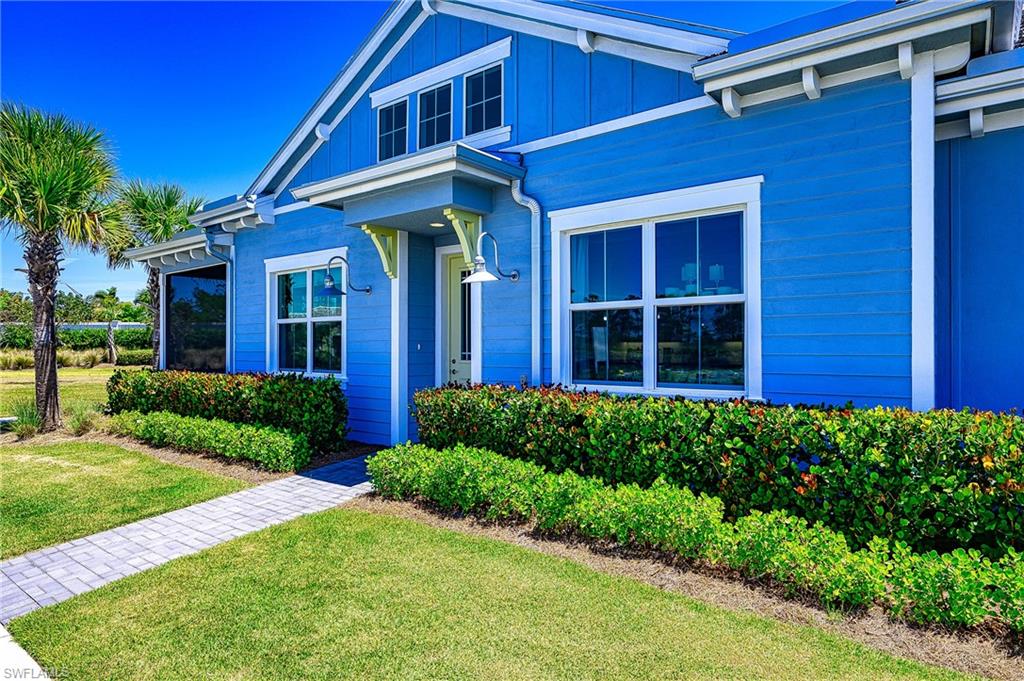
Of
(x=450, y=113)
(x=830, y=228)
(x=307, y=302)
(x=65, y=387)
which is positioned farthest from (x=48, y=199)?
(x=65, y=387)

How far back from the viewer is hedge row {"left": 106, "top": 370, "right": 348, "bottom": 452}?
7516mm

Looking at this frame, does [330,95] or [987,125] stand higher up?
[330,95]

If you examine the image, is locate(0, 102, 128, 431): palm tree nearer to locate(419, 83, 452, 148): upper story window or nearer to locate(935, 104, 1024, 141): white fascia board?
locate(419, 83, 452, 148): upper story window

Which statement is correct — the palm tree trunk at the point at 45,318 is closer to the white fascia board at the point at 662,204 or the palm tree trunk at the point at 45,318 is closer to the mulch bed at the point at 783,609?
the mulch bed at the point at 783,609

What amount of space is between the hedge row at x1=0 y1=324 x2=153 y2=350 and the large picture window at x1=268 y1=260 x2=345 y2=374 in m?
26.7

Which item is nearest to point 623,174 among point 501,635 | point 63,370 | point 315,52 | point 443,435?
point 443,435

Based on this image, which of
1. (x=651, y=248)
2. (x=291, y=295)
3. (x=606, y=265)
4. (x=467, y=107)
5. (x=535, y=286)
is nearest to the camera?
(x=651, y=248)

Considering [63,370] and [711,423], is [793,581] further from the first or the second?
[63,370]

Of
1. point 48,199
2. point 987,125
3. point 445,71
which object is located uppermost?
point 445,71

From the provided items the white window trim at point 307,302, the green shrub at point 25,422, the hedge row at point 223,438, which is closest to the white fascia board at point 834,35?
the white window trim at point 307,302

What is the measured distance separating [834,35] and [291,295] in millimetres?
8048

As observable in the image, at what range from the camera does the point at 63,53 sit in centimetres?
1109

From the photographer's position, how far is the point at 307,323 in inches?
359

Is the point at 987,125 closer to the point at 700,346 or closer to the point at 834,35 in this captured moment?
the point at 834,35
